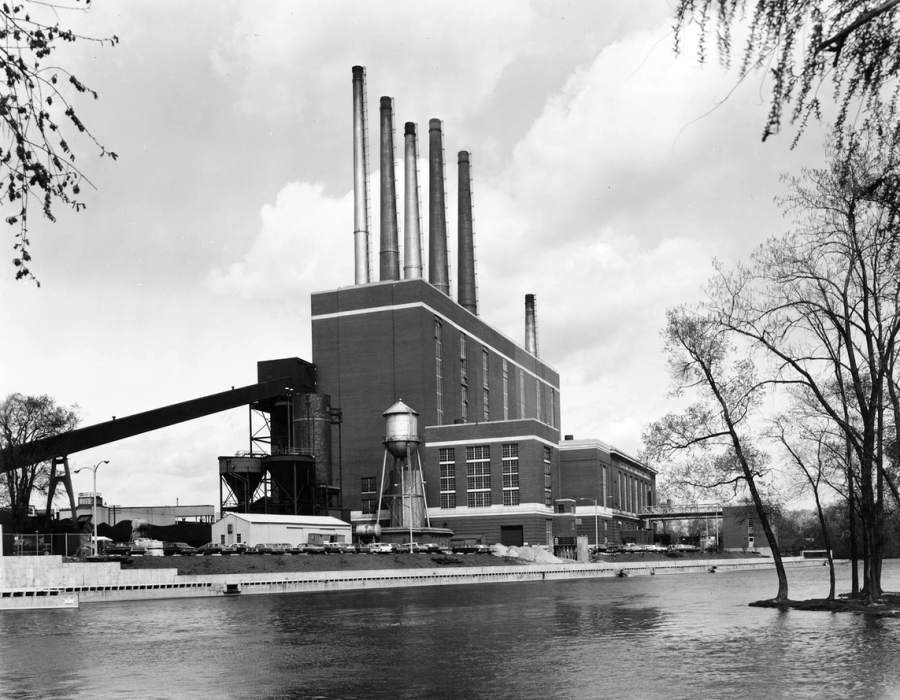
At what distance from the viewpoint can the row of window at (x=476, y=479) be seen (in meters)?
131

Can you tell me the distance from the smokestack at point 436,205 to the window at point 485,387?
46.0 ft

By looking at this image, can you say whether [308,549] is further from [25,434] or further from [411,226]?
[411,226]

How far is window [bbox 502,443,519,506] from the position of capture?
130000 millimetres

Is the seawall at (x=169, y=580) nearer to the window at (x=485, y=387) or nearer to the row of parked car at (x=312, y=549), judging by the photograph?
the row of parked car at (x=312, y=549)

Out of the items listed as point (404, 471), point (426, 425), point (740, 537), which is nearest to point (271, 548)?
point (404, 471)

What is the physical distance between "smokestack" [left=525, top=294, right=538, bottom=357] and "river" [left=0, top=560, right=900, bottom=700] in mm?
133477

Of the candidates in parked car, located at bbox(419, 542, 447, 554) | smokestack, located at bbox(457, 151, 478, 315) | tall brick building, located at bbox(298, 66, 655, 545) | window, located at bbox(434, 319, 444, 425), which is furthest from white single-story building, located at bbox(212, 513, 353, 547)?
smokestack, located at bbox(457, 151, 478, 315)

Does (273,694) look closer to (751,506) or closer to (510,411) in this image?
(751,506)

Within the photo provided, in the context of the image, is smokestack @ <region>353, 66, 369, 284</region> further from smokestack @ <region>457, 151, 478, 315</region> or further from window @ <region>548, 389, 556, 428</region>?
window @ <region>548, 389, 556, 428</region>

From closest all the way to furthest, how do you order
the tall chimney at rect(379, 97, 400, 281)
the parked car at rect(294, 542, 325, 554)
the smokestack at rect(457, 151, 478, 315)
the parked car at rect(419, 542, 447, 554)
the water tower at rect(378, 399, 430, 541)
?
the parked car at rect(294, 542, 325, 554) < the parked car at rect(419, 542, 447, 554) < the water tower at rect(378, 399, 430, 541) < the tall chimney at rect(379, 97, 400, 281) < the smokestack at rect(457, 151, 478, 315)

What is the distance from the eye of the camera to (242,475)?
123125 mm

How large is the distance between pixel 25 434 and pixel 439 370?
53.9 m

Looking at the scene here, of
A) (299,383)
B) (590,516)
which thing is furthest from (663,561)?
(299,383)

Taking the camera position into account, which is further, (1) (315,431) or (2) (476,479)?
(2) (476,479)
